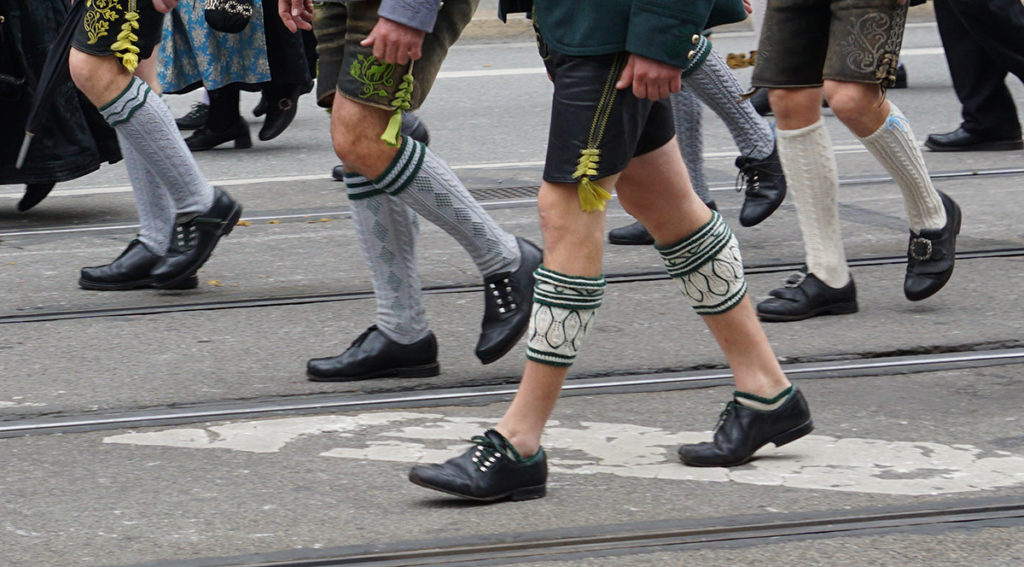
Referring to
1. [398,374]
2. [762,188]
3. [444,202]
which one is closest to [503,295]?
[444,202]

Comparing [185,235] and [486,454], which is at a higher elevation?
[486,454]

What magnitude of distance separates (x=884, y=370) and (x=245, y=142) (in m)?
5.13

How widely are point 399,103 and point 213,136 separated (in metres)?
4.98

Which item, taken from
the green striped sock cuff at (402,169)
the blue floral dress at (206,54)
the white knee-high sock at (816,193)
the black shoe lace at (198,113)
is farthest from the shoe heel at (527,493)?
the black shoe lace at (198,113)

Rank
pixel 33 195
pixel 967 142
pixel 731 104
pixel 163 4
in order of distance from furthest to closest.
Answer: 1. pixel 967 142
2. pixel 33 195
3. pixel 731 104
4. pixel 163 4

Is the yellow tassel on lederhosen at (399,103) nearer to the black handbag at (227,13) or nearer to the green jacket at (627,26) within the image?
the green jacket at (627,26)

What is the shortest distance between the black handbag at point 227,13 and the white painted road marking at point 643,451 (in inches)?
97.5

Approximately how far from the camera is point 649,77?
318 cm

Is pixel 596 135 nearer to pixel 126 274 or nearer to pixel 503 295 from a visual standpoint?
pixel 503 295

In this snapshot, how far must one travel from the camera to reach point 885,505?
3.37 metres

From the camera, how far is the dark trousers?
7.94m

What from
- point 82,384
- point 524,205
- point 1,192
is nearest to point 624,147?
point 82,384

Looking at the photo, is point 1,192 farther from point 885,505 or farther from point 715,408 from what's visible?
point 885,505

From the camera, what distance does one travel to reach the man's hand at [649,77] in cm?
318
